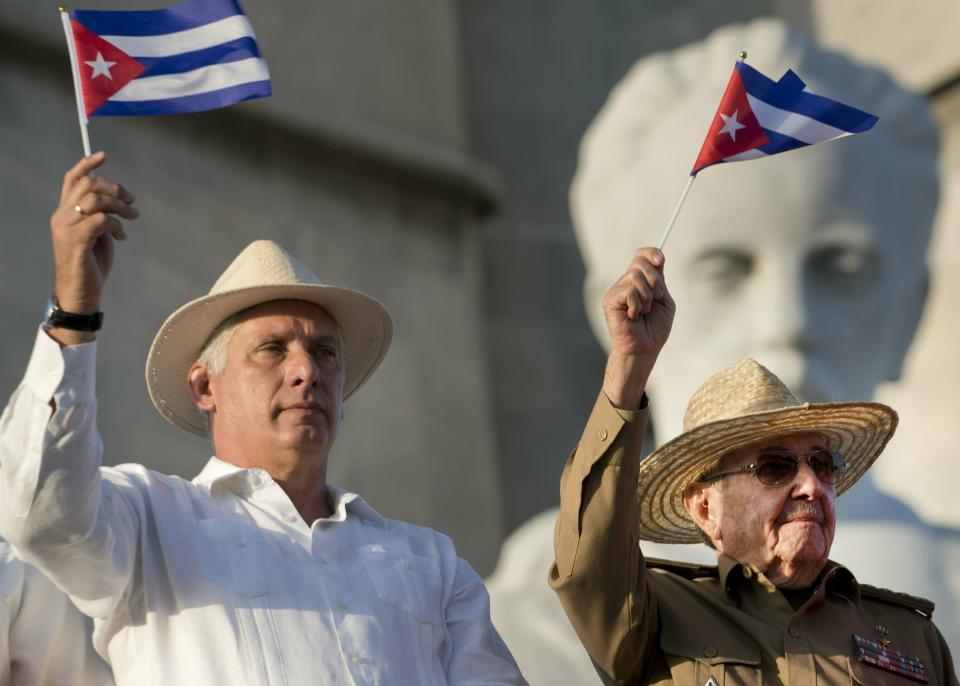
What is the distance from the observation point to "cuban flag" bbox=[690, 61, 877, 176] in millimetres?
4277

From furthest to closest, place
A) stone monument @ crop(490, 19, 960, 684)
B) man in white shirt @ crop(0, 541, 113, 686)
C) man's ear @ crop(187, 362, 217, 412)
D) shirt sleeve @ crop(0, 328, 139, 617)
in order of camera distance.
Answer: stone monument @ crop(490, 19, 960, 684), man's ear @ crop(187, 362, 217, 412), man in white shirt @ crop(0, 541, 113, 686), shirt sleeve @ crop(0, 328, 139, 617)

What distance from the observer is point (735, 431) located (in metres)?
3.85

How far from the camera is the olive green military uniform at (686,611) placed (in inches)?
144

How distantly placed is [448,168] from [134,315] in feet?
5.84

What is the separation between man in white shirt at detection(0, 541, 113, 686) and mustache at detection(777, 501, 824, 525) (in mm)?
1169

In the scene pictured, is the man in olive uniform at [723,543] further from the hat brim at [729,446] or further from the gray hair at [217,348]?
the gray hair at [217,348]

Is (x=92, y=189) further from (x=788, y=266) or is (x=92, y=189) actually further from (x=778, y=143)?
(x=788, y=266)

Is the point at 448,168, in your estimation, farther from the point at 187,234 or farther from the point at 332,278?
the point at 187,234

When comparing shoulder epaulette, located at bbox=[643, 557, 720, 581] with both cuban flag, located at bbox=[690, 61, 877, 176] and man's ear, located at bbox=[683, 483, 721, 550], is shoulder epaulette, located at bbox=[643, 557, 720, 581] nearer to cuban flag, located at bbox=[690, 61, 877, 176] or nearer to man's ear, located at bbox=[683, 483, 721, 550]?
man's ear, located at bbox=[683, 483, 721, 550]

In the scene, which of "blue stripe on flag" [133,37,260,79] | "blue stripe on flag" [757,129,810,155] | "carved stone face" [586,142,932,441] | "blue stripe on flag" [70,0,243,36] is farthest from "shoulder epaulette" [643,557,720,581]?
"carved stone face" [586,142,932,441]

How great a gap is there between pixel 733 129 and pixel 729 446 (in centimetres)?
70

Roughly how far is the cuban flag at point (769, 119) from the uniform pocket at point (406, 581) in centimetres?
93

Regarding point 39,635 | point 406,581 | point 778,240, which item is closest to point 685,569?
point 406,581

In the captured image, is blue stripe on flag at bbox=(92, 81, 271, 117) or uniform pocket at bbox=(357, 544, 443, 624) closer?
uniform pocket at bbox=(357, 544, 443, 624)
